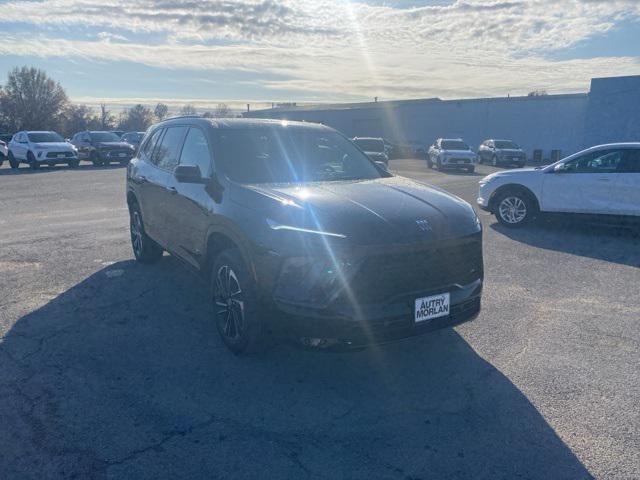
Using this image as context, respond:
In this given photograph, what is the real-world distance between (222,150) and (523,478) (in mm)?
3512

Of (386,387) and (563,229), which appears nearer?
(386,387)

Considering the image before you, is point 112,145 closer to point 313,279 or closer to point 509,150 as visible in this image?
point 509,150

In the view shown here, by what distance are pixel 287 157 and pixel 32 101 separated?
2977 inches

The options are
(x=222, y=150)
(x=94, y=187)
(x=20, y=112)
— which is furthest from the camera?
(x=20, y=112)

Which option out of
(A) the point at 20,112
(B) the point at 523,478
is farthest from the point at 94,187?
(A) the point at 20,112

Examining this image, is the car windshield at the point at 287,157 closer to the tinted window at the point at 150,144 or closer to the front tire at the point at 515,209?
the tinted window at the point at 150,144

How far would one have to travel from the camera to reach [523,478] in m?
2.78

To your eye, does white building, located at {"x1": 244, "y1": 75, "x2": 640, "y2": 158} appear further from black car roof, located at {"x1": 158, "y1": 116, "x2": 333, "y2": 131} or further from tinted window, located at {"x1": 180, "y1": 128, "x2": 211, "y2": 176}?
tinted window, located at {"x1": 180, "y1": 128, "x2": 211, "y2": 176}

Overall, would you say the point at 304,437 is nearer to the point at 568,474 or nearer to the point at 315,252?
the point at 315,252

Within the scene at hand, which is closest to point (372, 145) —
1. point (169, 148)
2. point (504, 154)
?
point (504, 154)

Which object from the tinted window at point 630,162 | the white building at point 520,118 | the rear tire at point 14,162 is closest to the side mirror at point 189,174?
the tinted window at point 630,162

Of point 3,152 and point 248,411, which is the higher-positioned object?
point 3,152

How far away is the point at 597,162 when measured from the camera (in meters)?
8.73

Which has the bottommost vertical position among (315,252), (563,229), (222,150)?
(563,229)
